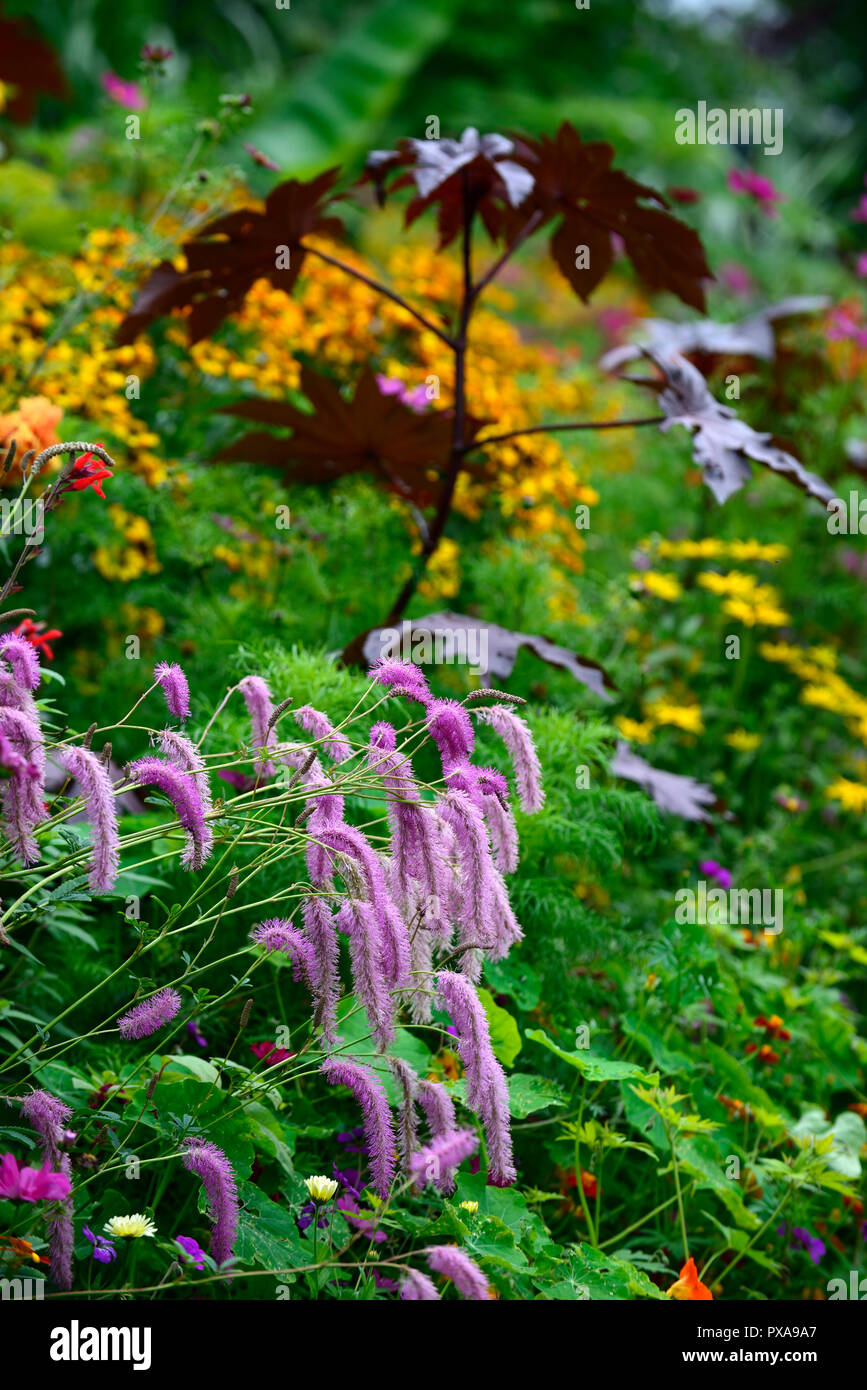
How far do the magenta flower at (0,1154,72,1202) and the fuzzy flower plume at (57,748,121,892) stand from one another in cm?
34

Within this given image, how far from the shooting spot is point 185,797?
1.36 metres

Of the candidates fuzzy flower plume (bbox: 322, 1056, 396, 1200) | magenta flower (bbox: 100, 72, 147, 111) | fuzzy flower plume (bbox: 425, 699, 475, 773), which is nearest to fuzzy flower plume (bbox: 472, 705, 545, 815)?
fuzzy flower plume (bbox: 425, 699, 475, 773)

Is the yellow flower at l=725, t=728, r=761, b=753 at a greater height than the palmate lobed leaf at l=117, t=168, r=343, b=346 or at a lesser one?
lesser

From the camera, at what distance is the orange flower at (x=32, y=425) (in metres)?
2.14

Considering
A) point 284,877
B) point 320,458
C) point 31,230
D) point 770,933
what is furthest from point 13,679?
point 31,230

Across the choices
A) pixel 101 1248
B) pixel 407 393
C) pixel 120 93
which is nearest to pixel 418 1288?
pixel 101 1248

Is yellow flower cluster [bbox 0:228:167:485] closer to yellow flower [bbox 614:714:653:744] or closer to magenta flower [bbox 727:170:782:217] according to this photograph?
yellow flower [bbox 614:714:653:744]

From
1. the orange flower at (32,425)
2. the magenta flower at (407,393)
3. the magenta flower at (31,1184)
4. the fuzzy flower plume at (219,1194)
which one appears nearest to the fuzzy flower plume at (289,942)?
the fuzzy flower plume at (219,1194)

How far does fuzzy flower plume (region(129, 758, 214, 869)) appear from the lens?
53.4 inches

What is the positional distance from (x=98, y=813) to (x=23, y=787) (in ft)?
0.36

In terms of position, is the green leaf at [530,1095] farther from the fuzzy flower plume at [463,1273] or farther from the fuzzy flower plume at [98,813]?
the fuzzy flower plume at [98,813]

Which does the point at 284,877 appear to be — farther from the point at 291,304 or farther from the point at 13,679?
the point at 291,304

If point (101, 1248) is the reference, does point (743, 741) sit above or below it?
above

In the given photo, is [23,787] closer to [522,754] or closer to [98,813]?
[98,813]
